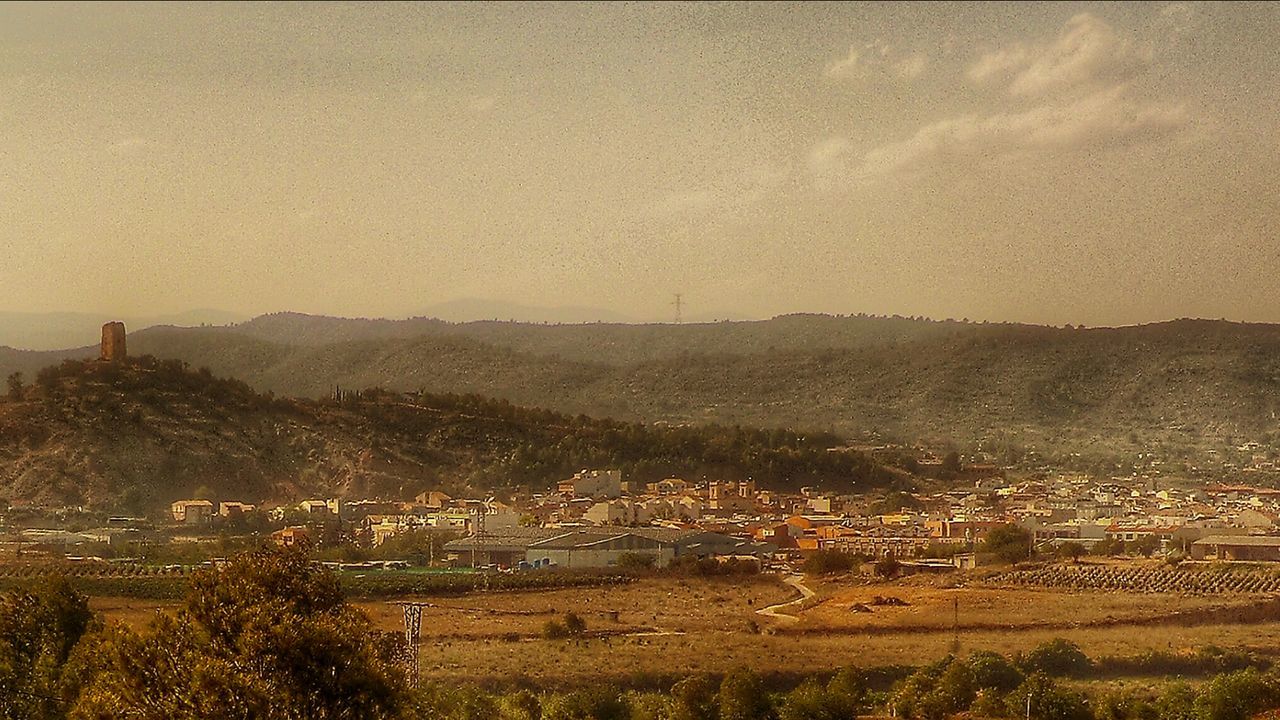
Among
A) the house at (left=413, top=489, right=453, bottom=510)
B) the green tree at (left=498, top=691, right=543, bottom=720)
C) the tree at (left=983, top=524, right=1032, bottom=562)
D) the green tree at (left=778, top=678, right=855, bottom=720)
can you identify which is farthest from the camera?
the house at (left=413, top=489, right=453, bottom=510)

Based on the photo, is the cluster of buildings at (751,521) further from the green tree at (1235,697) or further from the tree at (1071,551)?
the green tree at (1235,697)

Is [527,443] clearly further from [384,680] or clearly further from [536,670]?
[384,680]

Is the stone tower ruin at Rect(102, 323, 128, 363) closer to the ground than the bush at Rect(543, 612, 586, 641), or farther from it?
farther from it

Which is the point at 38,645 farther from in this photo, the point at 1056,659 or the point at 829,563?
the point at 1056,659

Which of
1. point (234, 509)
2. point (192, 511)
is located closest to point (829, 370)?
point (234, 509)

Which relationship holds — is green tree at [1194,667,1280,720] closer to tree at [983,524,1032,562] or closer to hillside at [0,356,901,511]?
tree at [983,524,1032,562]

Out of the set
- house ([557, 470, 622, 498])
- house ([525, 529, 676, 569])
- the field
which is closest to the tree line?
the field

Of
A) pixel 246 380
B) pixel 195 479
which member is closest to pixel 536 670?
pixel 195 479
